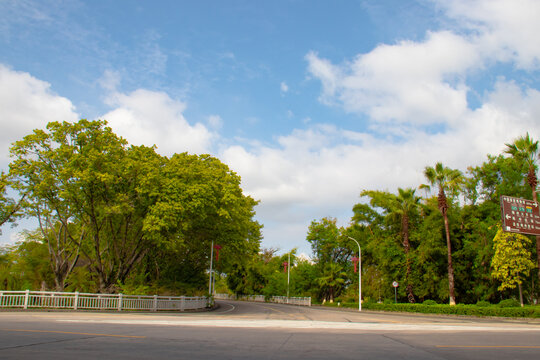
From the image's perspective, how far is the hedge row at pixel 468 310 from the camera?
96.1 ft

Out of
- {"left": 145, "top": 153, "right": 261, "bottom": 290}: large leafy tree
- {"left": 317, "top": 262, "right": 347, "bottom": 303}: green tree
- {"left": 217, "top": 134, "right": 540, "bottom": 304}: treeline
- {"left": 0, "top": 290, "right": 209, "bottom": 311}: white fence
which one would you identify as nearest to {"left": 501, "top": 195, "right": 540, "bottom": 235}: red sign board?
{"left": 217, "top": 134, "right": 540, "bottom": 304}: treeline

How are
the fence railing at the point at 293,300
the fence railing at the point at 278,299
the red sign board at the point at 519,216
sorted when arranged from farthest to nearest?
the fence railing at the point at 278,299 → the fence railing at the point at 293,300 → the red sign board at the point at 519,216

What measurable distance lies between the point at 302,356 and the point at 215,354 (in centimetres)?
152

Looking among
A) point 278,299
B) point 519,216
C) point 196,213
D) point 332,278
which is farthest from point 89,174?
point 278,299

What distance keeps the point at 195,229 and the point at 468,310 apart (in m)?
22.6

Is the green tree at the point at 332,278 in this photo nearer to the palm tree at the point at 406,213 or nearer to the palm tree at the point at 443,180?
the palm tree at the point at 406,213

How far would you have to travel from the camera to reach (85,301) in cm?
2452

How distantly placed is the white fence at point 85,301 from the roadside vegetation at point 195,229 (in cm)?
162

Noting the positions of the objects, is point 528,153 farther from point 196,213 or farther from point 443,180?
point 196,213

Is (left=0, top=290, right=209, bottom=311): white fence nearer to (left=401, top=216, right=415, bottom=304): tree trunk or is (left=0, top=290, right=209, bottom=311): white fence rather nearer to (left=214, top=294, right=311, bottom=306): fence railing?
(left=401, top=216, right=415, bottom=304): tree trunk

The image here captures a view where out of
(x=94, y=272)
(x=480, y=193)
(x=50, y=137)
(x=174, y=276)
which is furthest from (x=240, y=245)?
(x=480, y=193)

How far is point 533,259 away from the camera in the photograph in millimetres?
34969

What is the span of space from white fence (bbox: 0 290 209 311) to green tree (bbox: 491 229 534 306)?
2450 cm

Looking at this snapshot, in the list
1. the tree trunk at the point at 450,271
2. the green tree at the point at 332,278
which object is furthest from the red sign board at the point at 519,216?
the green tree at the point at 332,278
